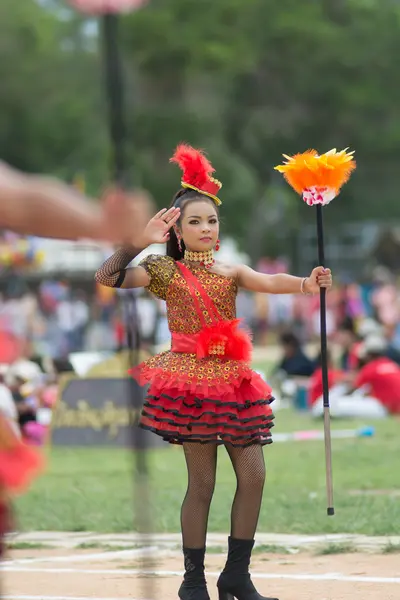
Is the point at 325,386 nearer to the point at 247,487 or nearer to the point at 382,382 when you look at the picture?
the point at 247,487

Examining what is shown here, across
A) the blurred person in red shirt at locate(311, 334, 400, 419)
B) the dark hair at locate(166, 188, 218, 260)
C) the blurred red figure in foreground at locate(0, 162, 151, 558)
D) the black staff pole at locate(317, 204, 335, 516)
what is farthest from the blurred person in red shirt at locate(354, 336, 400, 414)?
the blurred red figure in foreground at locate(0, 162, 151, 558)

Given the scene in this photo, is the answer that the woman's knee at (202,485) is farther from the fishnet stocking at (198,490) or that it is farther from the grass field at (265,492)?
the grass field at (265,492)

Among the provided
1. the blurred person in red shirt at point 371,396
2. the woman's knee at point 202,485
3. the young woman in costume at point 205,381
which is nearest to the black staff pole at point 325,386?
the young woman in costume at point 205,381

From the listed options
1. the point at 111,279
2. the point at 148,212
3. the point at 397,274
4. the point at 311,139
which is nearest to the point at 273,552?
the point at 111,279

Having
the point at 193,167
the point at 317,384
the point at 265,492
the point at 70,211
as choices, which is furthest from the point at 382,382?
the point at 70,211

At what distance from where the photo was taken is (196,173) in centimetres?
648

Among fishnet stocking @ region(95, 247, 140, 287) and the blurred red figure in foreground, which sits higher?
fishnet stocking @ region(95, 247, 140, 287)

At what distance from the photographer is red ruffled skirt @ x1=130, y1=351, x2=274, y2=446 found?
20.0 feet

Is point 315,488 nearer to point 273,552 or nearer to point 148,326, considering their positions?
point 273,552

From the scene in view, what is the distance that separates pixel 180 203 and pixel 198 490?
130cm

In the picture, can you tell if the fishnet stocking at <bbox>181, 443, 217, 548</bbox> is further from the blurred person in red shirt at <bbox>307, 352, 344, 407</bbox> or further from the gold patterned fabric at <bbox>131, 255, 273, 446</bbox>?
the blurred person in red shirt at <bbox>307, 352, 344, 407</bbox>

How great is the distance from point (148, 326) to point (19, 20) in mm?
25949

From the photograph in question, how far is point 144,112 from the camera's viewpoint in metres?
52.6

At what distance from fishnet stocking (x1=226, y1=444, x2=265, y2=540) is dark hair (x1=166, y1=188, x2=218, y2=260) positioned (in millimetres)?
942
